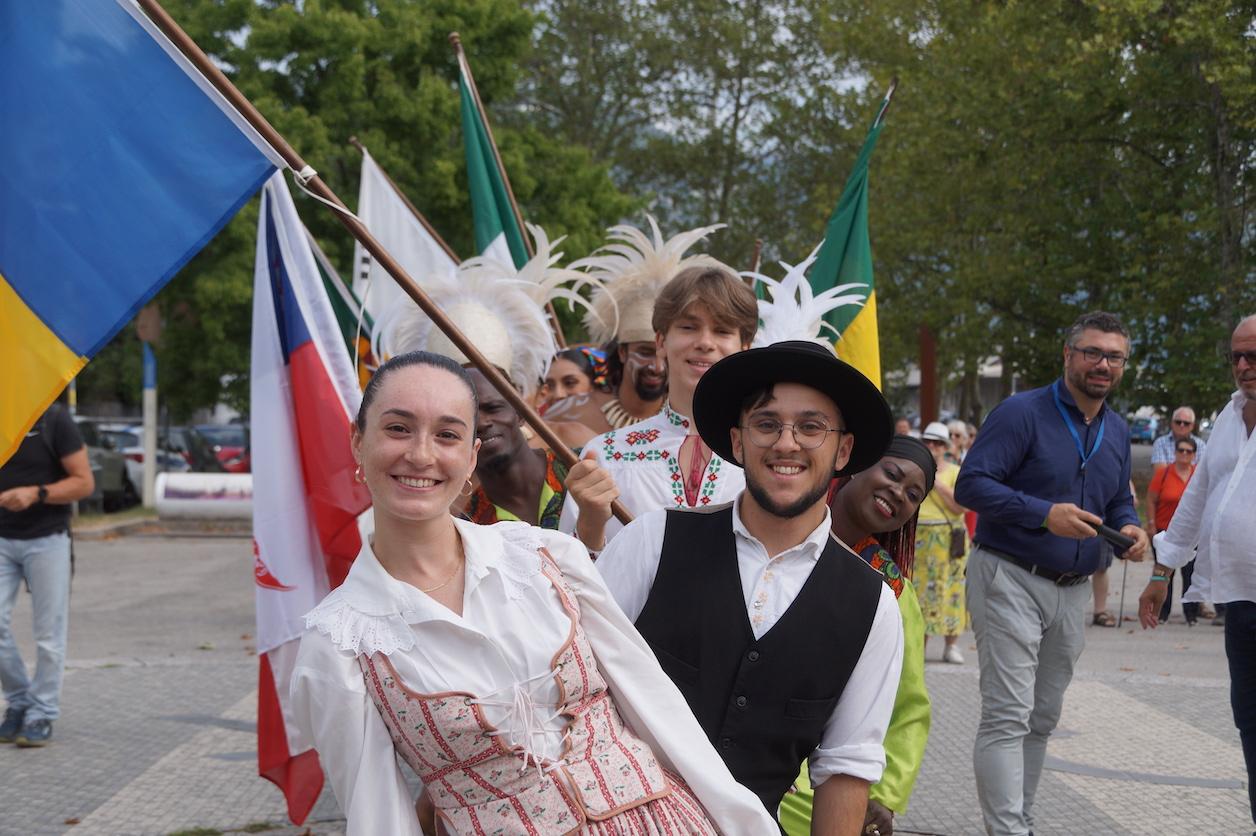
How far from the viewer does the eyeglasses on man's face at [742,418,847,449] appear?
Result: 2.95 meters

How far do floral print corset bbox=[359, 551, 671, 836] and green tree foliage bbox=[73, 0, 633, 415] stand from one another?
1953 cm

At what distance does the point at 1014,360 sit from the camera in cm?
2656

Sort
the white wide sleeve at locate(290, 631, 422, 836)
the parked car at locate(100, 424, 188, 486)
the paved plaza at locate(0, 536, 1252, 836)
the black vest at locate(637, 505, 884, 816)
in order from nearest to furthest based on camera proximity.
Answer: the white wide sleeve at locate(290, 631, 422, 836)
the black vest at locate(637, 505, 884, 816)
the paved plaza at locate(0, 536, 1252, 836)
the parked car at locate(100, 424, 188, 486)

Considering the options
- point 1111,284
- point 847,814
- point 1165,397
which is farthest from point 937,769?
point 1111,284

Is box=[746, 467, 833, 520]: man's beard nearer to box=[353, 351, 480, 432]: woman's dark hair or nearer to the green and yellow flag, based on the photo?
box=[353, 351, 480, 432]: woman's dark hair

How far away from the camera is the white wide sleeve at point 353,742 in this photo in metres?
2.34


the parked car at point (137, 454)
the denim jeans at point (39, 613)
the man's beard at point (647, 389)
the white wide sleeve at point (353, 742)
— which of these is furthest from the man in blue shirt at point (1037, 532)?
the parked car at point (137, 454)

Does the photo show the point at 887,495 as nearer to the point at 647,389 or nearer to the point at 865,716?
the point at 865,716

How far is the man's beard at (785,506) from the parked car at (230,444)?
23.1 m

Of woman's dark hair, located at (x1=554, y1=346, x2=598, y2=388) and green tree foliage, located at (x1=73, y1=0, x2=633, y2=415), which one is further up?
green tree foliage, located at (x1=73, y1=0, x2=633, y2=415)

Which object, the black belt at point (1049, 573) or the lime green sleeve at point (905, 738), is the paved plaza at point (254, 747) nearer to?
the black belt at point (1049, 573)

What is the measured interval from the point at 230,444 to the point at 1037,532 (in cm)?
2494

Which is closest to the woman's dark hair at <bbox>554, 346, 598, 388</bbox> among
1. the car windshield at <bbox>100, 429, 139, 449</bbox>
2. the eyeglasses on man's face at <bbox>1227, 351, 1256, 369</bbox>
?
the eyeglasses on man's face at <bbox>1227, 351, 1256, 369</bbox>

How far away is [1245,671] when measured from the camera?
16.8 ft
